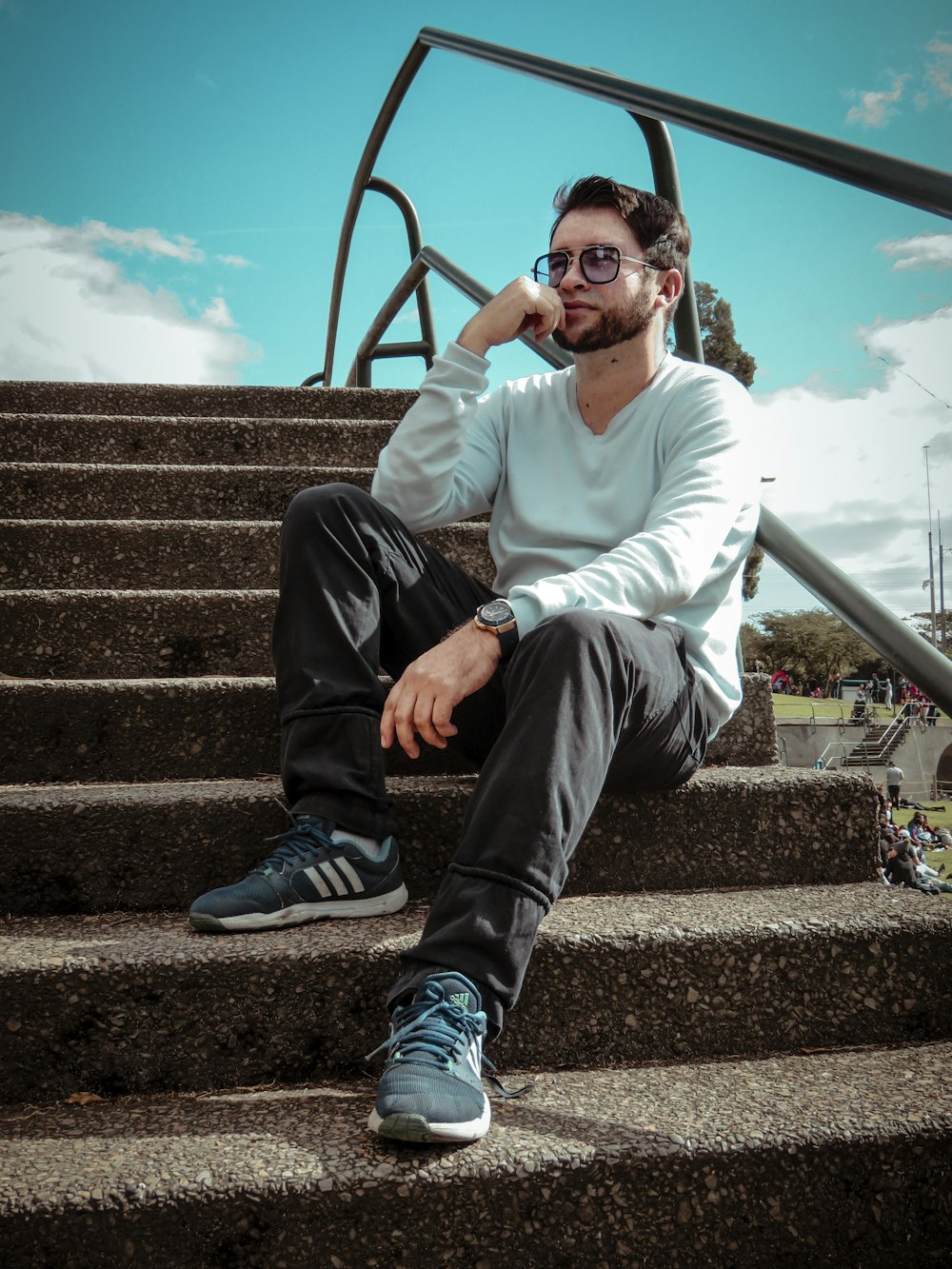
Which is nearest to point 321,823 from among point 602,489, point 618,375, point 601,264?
point 602,489

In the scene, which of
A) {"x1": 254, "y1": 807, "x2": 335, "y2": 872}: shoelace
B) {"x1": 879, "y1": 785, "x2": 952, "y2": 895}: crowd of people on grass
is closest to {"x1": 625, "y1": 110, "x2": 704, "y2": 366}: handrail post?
{"x1": 254, "y1": 807, "x2": 335, "y2": 872}: shoelace

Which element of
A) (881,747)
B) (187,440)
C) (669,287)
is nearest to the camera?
(669,287)

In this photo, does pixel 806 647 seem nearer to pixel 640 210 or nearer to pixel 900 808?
pixel 900 808

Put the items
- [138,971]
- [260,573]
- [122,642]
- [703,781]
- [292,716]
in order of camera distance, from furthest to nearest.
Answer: [260,573] → [122,642] → [703,781] → [292,716] → [138,971]

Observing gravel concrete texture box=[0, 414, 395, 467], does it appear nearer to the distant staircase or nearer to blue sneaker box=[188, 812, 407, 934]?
blue sneaker box=[188, 812, 407, 934]

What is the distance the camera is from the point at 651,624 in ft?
4.80

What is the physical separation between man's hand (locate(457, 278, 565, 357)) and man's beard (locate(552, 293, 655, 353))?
0.05m

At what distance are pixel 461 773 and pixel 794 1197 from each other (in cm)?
92

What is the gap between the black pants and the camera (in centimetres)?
115

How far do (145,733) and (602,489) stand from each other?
95 centimetres

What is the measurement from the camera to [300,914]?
4.50 ft

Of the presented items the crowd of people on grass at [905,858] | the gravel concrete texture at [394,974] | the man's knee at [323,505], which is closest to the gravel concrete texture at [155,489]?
the man's knee at [323,505]

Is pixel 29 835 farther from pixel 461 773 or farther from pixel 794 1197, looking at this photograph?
pixel 794 1197

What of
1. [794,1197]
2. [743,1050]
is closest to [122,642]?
[743,1050]
